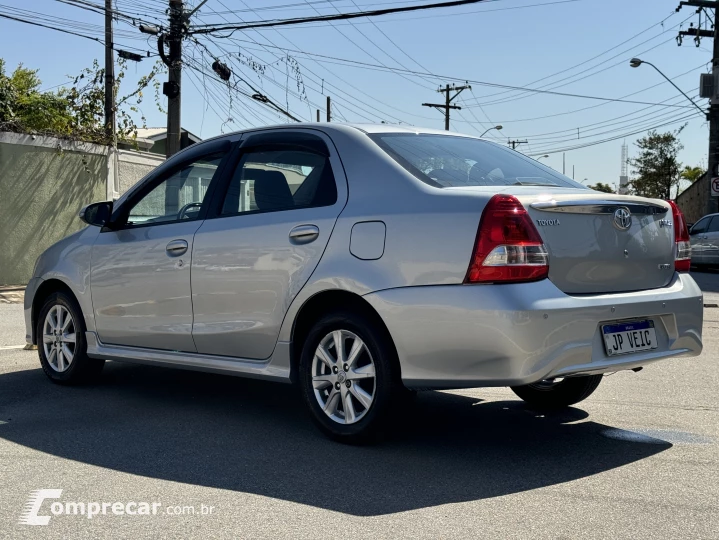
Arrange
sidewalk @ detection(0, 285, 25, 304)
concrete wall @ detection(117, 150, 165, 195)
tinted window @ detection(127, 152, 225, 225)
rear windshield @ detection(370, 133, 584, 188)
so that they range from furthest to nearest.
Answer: concrete wall @ detection(117, 150, 165, 195)
sidewalk @ detection(0, 285, 25, 304)
tinted window @ detection(127, 152, 225, 225)
rear windshield @ detection(370, 133, 584, 188)

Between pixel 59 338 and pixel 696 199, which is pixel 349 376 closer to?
pixel 59 338

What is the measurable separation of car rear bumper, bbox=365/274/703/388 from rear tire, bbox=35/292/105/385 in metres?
2.75

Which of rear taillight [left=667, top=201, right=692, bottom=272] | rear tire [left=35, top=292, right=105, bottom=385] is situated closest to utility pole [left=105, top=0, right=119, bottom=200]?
rear tire [left=35, top=292, right=105, bottom=385]

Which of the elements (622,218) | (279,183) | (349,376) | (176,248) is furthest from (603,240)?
(176,248)

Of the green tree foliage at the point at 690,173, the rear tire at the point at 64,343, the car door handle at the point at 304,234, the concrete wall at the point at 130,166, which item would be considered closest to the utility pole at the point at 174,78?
the concrete wall at the point at 130,166

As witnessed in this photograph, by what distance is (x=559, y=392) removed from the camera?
5938 mm

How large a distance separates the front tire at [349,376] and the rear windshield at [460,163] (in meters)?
0.86

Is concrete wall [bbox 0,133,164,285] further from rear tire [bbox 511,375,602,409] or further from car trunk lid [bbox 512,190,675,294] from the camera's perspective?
car trunk lid [bbox 512,190,675,294]

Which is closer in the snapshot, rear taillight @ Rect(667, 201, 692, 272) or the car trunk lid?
the car trunk lid

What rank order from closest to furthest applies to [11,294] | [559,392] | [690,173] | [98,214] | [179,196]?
[559,392], [179,196], [98,214], [11,294], [690,173]

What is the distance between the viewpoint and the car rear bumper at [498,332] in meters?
4.34

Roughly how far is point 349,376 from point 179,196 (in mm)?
2002

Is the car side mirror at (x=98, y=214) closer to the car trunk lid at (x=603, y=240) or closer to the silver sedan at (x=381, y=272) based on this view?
the silver sedan at (x=381, y=272)

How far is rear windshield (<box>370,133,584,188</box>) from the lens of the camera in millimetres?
4961
